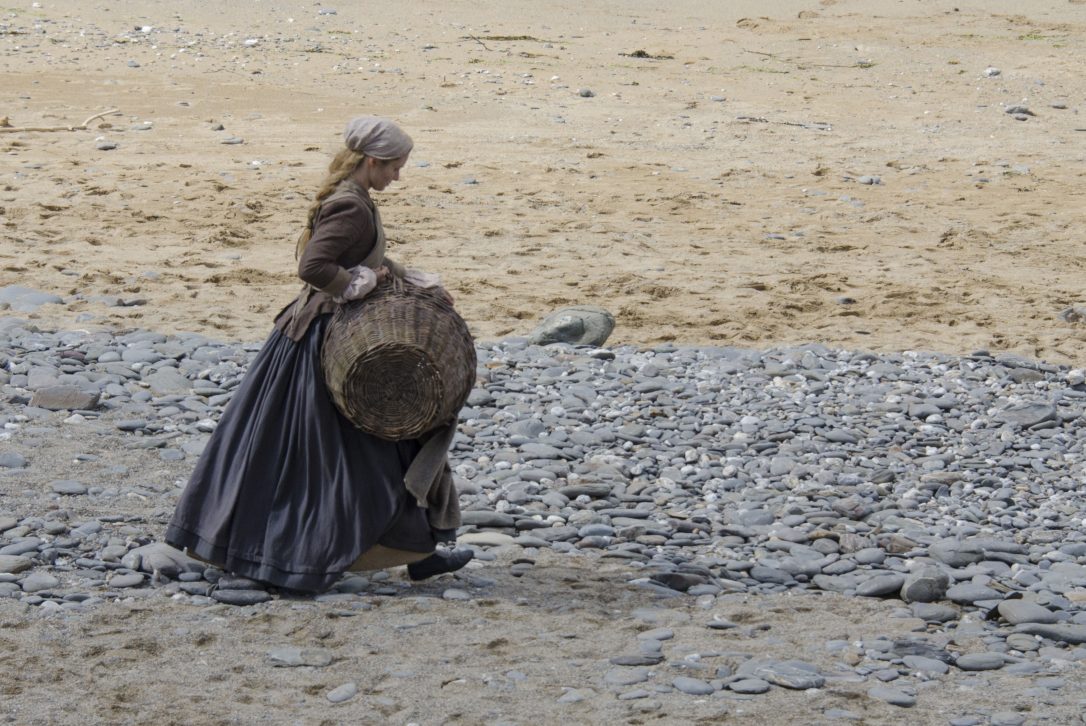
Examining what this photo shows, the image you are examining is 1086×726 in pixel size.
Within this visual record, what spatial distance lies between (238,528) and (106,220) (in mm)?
6955

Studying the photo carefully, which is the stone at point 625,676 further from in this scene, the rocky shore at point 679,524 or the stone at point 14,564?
the stone at point 14,564

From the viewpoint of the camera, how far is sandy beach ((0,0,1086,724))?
14.6 ft

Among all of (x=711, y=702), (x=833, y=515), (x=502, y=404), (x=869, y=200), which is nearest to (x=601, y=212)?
(x=869, y=200)

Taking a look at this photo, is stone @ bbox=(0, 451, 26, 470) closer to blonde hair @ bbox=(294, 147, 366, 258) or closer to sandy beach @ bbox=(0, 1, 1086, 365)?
blonde hair @ bbox=(294, 147, 366, 258)

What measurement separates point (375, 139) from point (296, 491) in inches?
45.8

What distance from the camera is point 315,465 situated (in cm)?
495

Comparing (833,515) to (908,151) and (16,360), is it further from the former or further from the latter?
(908,151)

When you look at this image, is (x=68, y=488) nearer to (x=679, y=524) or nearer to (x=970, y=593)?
(x=679, y=524)

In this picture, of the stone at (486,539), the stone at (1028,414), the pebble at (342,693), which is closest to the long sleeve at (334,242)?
the pebble at (342,693)

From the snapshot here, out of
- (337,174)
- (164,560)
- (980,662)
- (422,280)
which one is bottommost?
(980,662)

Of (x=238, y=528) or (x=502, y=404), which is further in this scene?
(x=502, y=404)

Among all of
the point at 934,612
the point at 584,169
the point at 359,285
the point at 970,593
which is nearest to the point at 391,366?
the point at 359,285

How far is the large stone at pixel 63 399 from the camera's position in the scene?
23.4 ft

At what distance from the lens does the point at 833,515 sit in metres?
6.20
